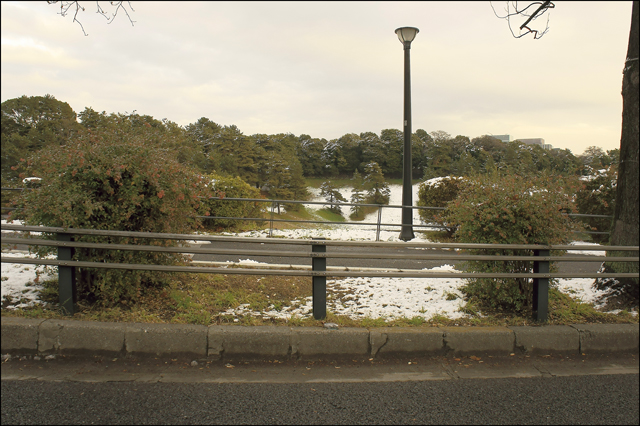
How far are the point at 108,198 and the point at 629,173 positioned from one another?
623 cm

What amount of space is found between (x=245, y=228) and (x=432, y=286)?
7.20 m

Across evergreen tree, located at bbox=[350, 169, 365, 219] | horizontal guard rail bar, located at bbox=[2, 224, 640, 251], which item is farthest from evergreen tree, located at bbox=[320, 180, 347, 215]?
horizontal guard rail bar, located at bbox=[2, 224, 640, 251]

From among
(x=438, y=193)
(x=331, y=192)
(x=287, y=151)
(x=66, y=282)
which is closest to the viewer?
(x=66, y=282)

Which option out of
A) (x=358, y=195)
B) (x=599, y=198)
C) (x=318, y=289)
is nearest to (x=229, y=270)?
(x=318, y=289)

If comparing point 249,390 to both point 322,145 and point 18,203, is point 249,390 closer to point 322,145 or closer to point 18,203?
point 18,203

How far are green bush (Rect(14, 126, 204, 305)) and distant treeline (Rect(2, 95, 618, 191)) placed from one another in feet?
37.1

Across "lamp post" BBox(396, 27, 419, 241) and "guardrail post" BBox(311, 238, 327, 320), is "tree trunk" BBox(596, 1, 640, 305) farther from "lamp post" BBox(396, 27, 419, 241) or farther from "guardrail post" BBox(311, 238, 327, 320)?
"lamp post" BBox(396, 27, 419, 241)

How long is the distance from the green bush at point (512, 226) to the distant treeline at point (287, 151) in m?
9.70

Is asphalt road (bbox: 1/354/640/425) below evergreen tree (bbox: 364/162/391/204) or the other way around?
below

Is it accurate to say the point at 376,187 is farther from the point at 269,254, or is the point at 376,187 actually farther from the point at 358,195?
the point at 269,254

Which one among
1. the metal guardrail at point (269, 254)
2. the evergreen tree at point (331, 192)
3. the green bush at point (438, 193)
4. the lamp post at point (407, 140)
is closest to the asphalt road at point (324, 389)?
the metal guardrail at point (269, 254)

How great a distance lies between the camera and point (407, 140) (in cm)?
1136

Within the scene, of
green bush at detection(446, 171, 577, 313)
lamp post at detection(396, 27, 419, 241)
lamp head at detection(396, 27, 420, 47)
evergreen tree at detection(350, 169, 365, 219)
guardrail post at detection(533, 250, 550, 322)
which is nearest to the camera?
guardrail post at detection(533, 250, 550, 322)

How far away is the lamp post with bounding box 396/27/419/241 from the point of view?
11227 mm
